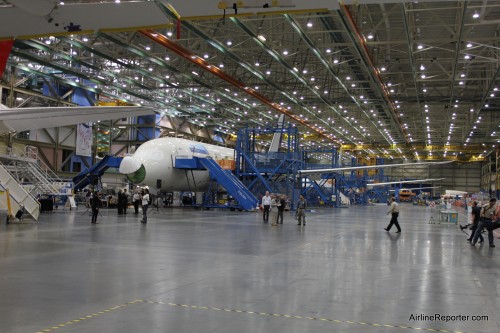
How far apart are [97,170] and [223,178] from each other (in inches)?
330

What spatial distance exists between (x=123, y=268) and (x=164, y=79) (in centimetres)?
3095

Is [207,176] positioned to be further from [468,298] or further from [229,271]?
[468,298]

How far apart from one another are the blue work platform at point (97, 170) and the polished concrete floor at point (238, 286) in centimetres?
1674

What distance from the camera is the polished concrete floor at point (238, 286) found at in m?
5.30

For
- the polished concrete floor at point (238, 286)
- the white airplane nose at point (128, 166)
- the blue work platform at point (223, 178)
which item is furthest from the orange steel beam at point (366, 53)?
the white airplane nose at point (128, 166)

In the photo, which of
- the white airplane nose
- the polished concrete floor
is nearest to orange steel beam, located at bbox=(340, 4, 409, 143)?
the polished concrete floor

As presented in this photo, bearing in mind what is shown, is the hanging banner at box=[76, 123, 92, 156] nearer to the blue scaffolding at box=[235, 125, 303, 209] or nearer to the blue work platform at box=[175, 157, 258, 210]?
the blue work platform at box=[175, 157, 258, 210]

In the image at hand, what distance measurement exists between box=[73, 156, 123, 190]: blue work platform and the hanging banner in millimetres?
13122

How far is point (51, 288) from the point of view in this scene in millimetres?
6789

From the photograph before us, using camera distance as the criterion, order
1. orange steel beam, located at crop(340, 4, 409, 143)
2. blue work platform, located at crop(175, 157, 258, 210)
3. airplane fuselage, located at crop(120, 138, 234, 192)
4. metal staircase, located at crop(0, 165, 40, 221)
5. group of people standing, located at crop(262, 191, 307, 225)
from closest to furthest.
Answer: metal staircase, located at crop(0, 165, 40, 221) → group of people standing, located at crop(262, 191, 307, 225) → orange steel beam, located at crop(340, 4, 409, 143) → airplane fuselage, located at crop(120, 138, 234, 192) → blue work platform, located at crop(175, 157, 258, 210)

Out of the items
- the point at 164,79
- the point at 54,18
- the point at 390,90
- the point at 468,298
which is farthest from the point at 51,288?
the point at 390,90

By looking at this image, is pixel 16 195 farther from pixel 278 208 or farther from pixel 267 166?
pixel 267 166

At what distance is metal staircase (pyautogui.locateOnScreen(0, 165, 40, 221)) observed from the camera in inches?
707

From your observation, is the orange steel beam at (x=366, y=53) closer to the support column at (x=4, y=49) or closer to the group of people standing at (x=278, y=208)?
the group of people standing at (x=278, y=208)
